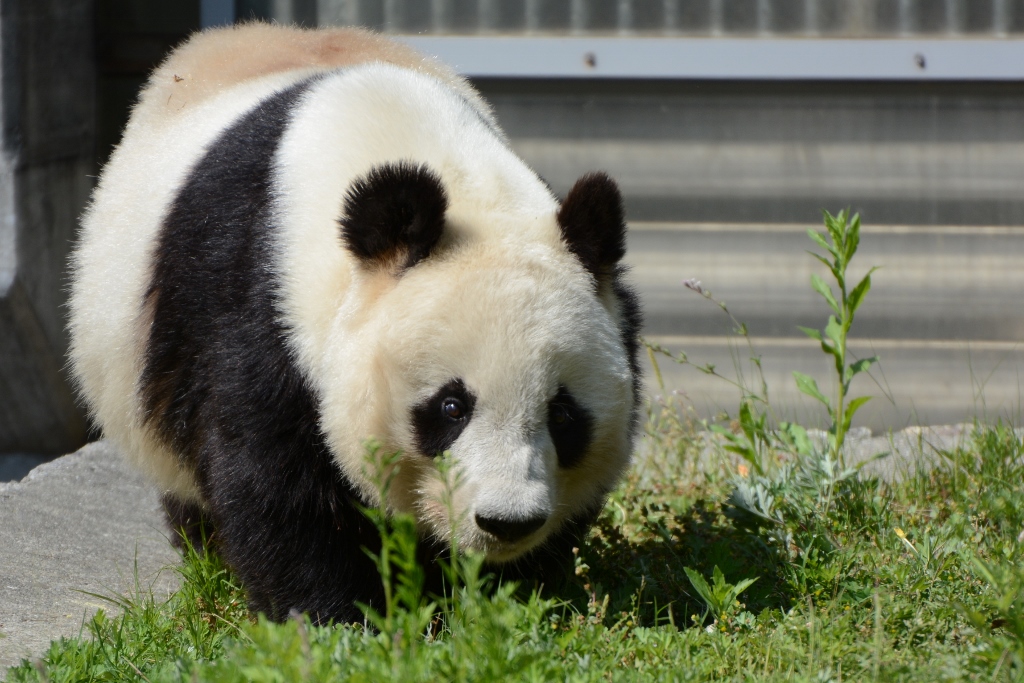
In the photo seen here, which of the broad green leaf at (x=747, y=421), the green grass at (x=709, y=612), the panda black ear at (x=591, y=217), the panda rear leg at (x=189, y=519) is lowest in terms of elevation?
the panda rear leg at (x=189, y=519)

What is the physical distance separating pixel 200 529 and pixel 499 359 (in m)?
1.83

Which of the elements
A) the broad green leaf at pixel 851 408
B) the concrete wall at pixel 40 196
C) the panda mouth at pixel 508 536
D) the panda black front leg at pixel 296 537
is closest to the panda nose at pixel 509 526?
the panda mouth at pixel 508 536

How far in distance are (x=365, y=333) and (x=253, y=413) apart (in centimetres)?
39

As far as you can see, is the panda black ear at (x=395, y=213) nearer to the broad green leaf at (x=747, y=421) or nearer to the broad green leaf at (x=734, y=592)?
the broad green leaf at (x=734, y=592)

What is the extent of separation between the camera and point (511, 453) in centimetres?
260

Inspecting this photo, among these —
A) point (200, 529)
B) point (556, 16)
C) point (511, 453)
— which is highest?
point (556, 16)

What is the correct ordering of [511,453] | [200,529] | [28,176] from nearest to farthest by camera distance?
[511,453] < [200,529] < [28,176]

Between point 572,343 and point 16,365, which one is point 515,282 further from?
Answer: point 16,365

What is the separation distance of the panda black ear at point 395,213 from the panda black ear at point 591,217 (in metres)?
0.35

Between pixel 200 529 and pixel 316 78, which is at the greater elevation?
pixel 316 78

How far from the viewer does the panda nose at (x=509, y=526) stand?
2.53 metres

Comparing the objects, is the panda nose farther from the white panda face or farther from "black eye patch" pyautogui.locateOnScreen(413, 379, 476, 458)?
"black eye patch" pyautogui.locateOnScreen(413, 379, 476, 458)

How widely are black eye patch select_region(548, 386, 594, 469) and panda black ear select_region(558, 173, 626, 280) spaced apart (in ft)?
1.33

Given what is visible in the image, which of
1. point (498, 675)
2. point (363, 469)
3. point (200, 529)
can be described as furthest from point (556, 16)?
point (498, 675)
